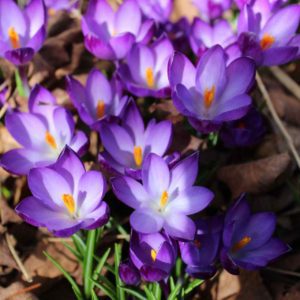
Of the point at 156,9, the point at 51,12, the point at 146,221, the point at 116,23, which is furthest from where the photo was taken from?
the point at 51,12

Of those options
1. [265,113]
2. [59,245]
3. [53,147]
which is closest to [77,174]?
[53,147]

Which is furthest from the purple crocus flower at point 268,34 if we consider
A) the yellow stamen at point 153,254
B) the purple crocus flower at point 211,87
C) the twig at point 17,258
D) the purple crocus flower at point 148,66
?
the twig at point 17,258

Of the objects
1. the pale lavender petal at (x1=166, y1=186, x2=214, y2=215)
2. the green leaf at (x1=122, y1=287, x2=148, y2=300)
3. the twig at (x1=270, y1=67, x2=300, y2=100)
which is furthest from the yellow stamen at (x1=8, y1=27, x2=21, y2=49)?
the twig at (x1=270, y1=67, x2=300, y2=100)

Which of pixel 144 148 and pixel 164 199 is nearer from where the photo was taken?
pixel 164 199

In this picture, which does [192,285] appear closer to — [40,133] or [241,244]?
[241,244]

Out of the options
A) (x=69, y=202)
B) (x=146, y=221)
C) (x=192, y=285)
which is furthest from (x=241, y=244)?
(x=69, y=202)

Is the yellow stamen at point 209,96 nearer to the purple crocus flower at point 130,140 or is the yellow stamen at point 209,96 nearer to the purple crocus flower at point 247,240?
the purple crocus flower at point 130,140

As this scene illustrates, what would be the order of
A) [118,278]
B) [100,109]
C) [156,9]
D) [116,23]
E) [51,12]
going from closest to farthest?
1. [118,278]
2. [100,109]
3. [116,23]
4. [156,9]
5. [51,12]
